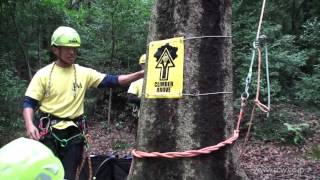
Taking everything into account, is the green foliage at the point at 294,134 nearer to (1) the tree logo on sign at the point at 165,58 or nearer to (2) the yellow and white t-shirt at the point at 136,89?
(2) the yellow and white t-shirt at the point at 136,89

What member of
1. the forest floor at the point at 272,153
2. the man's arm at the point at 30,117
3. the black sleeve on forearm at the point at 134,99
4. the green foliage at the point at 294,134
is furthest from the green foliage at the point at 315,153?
the man's arm at the point at 30,117

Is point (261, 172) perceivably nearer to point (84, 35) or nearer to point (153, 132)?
point (153, 132)

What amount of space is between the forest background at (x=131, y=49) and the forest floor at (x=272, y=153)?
201 millimetres

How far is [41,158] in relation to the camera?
2.54 m

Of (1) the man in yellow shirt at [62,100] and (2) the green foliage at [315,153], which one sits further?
(2) the green foliage at [315,153]

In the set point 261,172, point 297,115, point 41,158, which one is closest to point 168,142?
point 41,158

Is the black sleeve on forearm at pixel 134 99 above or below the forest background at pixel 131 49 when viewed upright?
below

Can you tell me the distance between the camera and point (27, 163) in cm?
248

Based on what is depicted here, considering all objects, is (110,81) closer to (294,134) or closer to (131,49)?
(294,134)

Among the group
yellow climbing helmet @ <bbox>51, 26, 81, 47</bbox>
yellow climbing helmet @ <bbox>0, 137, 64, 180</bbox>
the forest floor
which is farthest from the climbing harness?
the forest floor

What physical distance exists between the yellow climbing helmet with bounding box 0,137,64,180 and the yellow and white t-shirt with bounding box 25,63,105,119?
7.99ft

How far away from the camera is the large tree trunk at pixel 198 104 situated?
3709mm

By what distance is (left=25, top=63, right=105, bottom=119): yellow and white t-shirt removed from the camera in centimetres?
506

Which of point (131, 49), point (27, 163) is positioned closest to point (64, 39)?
point (27, 163)
